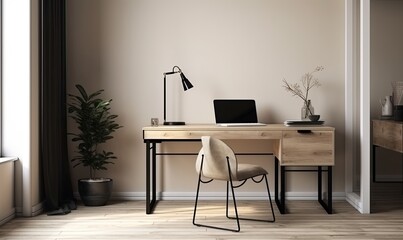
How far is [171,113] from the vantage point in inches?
181

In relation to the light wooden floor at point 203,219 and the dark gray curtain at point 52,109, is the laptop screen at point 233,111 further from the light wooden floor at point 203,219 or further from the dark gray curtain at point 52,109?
the dark gray curtain at point 52,109

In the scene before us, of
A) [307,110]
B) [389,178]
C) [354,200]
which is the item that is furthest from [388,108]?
[389,178]

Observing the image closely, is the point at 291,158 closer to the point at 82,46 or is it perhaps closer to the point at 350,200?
the point at 350,200

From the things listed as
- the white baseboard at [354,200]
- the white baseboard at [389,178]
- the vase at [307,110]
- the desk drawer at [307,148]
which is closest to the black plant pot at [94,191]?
the desk drawer at [307,148]

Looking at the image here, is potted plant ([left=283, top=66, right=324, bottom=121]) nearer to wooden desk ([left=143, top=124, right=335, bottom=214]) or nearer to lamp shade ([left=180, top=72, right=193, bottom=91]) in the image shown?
wooden desk ([left=143, top=124, right=335, bottom=214])

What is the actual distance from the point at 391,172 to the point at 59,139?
3282 mm

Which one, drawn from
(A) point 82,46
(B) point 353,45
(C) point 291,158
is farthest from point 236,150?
(A) point 82,46

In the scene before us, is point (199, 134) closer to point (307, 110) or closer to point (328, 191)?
point (307, 110)

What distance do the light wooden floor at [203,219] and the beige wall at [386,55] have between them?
0.70 metres

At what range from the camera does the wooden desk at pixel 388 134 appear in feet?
12.5

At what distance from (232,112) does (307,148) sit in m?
0.78

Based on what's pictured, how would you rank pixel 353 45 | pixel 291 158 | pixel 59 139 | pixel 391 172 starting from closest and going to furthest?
pixel 291 158 < pixel 59 139 < pixel 353 45 < pixel 391 172

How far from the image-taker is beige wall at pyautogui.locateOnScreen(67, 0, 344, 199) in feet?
15.0

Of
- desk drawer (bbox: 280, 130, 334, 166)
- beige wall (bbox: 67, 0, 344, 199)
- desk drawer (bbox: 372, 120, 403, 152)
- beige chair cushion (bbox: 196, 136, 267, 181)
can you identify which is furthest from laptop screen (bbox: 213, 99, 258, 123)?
desk drawer (bbox: 372, 120, 403, 152)
